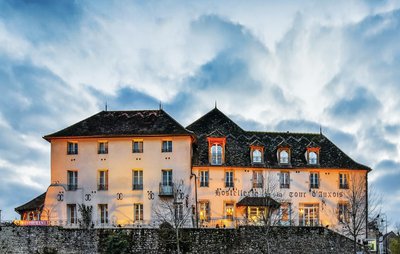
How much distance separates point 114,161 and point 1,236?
50.4 feet

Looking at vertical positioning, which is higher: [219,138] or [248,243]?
[219,138]

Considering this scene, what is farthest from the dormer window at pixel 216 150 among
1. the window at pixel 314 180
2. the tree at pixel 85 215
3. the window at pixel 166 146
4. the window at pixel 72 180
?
the window at pixel 72 180

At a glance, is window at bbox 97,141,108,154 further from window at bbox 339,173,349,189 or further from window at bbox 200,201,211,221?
window at bbox 339,173,349,189

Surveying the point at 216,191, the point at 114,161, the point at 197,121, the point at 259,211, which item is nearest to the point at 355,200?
the point at 259,211

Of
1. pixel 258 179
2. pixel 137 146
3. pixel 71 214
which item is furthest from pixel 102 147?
pixel 258 179

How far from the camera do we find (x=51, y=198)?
67750mm

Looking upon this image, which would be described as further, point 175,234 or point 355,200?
point 355,200

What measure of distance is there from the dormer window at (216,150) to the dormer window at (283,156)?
20.2 ft

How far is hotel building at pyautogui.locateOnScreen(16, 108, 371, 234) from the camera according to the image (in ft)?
221

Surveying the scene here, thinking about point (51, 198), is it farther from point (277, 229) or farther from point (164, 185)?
point (277, 229)

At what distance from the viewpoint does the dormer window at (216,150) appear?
69.9 metres

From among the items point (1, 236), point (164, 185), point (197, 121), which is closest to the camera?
point (1, 236)

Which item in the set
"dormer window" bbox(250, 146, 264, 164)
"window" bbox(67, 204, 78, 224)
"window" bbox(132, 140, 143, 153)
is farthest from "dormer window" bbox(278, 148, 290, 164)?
"window" bbox(67, 204, 78, 224)

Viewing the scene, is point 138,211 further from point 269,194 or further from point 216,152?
point 269,194
